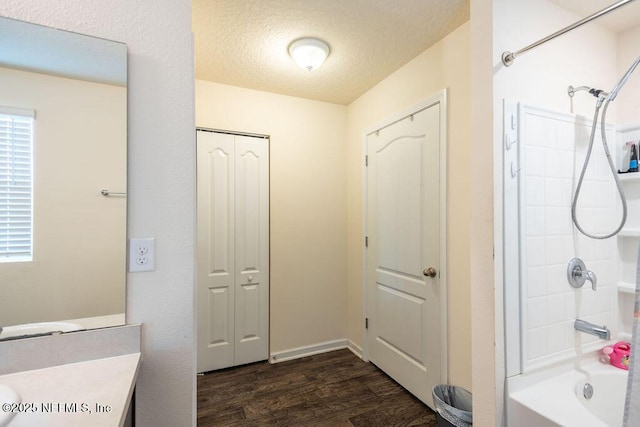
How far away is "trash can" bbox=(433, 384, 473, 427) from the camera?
152 cm

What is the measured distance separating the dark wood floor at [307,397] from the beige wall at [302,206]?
326 millimetres

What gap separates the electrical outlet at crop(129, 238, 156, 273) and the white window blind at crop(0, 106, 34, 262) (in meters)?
0.33

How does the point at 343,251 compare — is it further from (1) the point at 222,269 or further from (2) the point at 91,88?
(2) the point at 91,88

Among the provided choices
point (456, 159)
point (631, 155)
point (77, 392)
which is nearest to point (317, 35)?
point (456, 159)

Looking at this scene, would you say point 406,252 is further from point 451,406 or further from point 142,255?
point 142,255

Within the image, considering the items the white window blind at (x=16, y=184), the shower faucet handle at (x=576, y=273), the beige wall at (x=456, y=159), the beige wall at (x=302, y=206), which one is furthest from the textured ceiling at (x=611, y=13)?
the white window blind at (x=16, y=184)

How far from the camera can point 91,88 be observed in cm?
107

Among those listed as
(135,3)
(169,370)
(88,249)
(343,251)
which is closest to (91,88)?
(135,3)

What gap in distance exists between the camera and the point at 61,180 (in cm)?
105

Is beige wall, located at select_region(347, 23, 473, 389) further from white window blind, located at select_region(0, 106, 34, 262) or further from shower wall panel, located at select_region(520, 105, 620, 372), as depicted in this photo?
white window blind, located at select_region(0, 106, 34, 262)

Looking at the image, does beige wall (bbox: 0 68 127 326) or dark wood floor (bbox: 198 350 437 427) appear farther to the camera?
dark wood floor (bbox: 198 350 437 427)

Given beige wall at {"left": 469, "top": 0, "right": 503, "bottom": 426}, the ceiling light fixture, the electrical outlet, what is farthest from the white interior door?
A: the electrical outlet

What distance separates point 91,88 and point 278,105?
1.80m

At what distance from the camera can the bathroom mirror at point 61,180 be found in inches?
38.4
